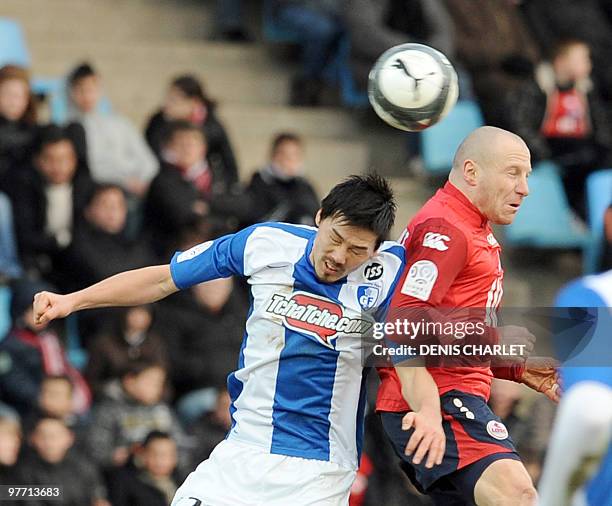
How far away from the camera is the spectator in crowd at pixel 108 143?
11.0m

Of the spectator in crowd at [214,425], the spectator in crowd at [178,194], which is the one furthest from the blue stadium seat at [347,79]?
the spectator in crowd at [214,425]

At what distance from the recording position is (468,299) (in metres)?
6.02

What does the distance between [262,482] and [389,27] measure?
757cm

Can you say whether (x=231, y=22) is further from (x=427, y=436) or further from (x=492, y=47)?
(x=427, y=436)

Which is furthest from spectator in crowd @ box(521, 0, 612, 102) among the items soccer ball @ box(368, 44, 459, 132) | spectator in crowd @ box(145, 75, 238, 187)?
soccer ball @ box(368, 44, 459, 132)

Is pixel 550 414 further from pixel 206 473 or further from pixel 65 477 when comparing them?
pixel 206 473

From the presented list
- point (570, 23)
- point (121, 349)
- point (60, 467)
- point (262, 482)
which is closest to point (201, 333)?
point (121, 349)

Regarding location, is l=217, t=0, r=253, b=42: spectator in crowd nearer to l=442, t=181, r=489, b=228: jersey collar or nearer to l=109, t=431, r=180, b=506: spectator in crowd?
l=109, t=431, r=180, b=506: spectator in crowd

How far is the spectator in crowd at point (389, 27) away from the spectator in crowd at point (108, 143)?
2.07m

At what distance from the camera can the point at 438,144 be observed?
39.7 ft

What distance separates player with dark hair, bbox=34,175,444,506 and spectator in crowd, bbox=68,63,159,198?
16.7 feet

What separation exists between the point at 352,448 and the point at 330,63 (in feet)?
24.3

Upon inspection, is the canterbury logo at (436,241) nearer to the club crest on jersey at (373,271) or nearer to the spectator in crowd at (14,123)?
the club crest on jersey at (373,271)

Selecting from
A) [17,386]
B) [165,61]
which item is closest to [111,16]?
[165,61]
